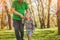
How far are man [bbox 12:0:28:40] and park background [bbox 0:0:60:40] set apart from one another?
0.07m

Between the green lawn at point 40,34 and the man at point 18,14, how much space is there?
9cm

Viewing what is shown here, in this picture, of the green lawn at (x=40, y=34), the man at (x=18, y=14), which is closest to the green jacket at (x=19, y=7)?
the man at (x=18, y=14)

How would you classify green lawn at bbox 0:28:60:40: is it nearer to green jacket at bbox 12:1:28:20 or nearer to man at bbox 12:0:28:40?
man at bbox 12:0:28:40

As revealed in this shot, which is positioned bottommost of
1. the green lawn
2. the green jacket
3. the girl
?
the green lawn

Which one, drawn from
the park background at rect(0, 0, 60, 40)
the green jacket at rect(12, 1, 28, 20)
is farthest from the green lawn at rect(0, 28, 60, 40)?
the green jacket at rect(12, 1, 28, 20)

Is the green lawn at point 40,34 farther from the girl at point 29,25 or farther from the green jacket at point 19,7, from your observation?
the green jacket at point 19,7

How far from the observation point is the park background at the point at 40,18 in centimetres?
251

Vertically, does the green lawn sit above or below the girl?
below

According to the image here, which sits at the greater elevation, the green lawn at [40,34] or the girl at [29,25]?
the girl at [29,25]

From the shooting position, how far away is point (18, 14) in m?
2.43

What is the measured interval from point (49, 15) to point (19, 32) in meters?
0.48

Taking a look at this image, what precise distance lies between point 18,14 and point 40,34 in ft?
1.37

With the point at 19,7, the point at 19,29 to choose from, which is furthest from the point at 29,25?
the point at 19,7

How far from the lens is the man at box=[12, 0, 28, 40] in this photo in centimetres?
244
